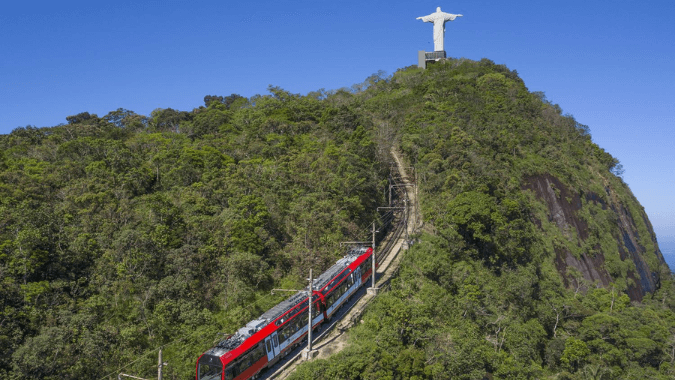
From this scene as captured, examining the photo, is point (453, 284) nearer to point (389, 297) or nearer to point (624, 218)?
point (389, 297)

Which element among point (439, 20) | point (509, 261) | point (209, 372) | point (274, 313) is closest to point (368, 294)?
point (274, 313)

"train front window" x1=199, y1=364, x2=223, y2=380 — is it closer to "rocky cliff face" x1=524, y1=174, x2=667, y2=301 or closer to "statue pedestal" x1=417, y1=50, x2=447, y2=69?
"rocky cliff face" x1=524, y1=174, x2=667, y2=301

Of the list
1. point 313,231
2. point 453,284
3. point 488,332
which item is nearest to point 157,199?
point 313,231

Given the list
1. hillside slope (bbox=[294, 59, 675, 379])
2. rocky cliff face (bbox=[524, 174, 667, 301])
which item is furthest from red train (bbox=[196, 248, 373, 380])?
rocky cliff face (bbox=[524, 174, 667, 301])

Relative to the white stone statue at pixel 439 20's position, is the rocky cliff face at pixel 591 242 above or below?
below

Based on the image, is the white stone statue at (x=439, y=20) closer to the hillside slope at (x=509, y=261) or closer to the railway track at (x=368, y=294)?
the hillside slope at (x=509, y=261)

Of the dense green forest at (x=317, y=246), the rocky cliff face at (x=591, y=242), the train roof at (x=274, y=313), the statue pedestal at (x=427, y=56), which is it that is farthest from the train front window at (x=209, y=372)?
the statue pedestal at (x=427, y=56)

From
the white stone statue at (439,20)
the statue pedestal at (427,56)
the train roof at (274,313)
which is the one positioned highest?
the white stone statue at (439,20)

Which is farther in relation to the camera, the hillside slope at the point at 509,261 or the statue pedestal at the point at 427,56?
the statue pedestal at the point at 427,56

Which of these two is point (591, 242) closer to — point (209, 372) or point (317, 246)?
point (317, 246)
